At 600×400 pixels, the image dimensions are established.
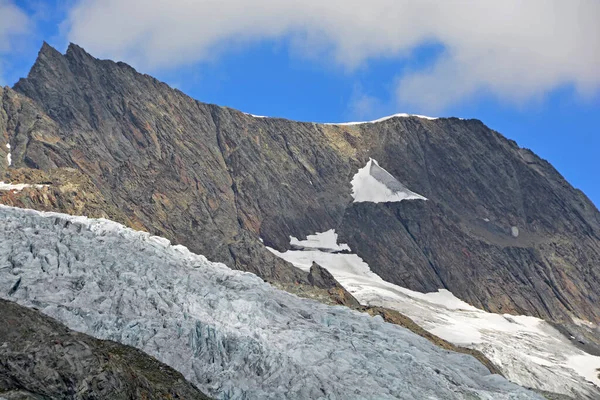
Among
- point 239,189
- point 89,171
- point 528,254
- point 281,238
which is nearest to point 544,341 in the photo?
point 528,254

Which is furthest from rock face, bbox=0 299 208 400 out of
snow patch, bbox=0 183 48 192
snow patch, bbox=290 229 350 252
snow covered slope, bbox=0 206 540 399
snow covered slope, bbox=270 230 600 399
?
snow patch, bbox=290 229 350 252

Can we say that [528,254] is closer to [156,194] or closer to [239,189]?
[239,189]

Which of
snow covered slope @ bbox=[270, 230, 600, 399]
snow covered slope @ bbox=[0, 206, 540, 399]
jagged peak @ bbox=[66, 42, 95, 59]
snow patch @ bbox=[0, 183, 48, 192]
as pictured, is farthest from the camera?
jagged peak @ bbox=[66, 42, 95, 59]

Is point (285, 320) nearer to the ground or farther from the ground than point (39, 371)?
farther from the ground

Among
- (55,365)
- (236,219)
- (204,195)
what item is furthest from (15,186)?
(55,365)

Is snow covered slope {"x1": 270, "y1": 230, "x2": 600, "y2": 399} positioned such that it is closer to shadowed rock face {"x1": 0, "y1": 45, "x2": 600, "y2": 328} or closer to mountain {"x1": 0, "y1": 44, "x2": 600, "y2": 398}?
mountain {"x1": 0, "y1": 44, "x2": 600, "y2": 398}
